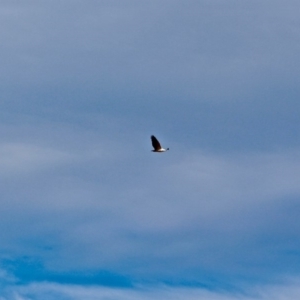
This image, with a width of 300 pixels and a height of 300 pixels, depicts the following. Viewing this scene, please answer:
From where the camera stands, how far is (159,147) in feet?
411
